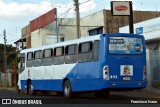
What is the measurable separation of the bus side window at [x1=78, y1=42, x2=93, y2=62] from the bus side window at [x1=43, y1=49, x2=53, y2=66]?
364 centimetres

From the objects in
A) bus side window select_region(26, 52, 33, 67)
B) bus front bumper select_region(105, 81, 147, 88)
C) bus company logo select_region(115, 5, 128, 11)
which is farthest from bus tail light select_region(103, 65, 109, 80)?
bus company logo select_region(115, 5, 128, 11)

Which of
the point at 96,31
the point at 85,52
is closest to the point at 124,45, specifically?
the point at 85,52

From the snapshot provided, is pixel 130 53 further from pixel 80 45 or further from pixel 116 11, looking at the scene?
pixel 116 11

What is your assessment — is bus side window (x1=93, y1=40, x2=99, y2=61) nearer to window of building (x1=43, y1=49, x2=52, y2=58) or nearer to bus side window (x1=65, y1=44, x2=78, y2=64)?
bus side window (x1=65, y1=44, x2=78, y2=64)

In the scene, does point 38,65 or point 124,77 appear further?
point 38,65

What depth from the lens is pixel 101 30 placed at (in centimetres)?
4169

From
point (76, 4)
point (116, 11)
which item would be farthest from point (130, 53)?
point (76, 4)

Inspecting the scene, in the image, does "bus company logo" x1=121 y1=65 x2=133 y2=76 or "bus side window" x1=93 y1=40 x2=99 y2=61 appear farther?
"bus side window" x1=93 y1=40 x2=99 y2=61

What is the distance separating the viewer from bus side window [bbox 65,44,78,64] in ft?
73.4

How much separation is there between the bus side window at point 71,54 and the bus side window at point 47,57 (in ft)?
6.81

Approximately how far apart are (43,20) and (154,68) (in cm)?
2522

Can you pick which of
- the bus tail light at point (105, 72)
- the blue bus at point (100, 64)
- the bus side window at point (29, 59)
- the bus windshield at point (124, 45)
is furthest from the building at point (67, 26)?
the bus tail light at point (105, 72)

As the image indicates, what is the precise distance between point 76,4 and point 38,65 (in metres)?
7.58

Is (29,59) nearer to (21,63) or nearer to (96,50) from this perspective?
(21,63)
